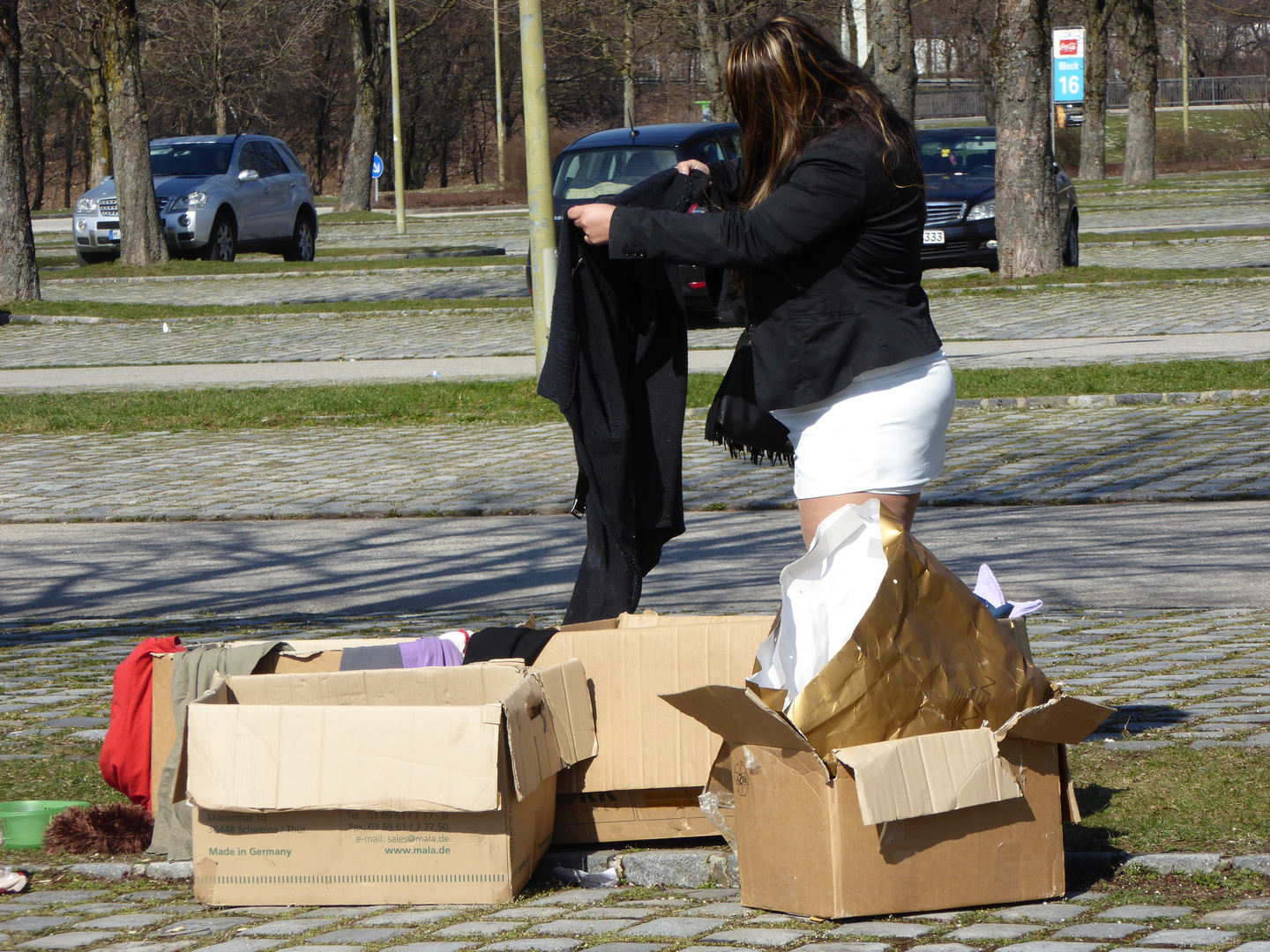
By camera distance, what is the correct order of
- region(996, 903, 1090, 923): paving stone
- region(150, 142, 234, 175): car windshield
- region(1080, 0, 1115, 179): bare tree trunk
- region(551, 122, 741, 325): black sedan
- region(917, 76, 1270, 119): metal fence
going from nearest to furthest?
region(996, 903, 1090, 923): paving stone, region(551, 122, 741, 325): black sedan, region(150, 142, 234, 175): car windshield, region(1080, 0, 1115, 179): bare tree trunk, region(917, 76, 1270, 119): metal fence

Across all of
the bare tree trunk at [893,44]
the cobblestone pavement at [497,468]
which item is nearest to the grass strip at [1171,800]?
the cobblestone pavement at [497,468]

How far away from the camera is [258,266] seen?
24344 millimetres

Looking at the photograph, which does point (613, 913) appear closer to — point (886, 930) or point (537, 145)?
point (886, 930)

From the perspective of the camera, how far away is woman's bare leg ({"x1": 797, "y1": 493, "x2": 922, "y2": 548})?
348cm

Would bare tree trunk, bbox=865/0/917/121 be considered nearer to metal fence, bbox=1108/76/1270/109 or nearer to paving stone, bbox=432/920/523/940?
paving stone, bbox=432/920/523/940

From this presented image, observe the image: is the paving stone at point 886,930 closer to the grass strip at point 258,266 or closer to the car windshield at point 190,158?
the grass strip at point 258,266

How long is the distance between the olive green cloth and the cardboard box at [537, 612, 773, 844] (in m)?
0.76

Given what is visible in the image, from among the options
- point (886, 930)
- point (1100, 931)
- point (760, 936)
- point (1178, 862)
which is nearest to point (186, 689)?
point (760, 936)

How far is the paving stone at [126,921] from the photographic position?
338 cm

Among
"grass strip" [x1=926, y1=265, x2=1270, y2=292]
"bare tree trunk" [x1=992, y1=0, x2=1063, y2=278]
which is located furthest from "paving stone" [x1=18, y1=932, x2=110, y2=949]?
"bare tree trunk" [x1=992, y1=0, x2=1063, y2=278]

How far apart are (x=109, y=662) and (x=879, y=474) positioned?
3289mm

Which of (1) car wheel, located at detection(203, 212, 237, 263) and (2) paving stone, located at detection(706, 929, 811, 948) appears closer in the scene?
(2) paving stone, located at detection(706, 929, 811, 948)

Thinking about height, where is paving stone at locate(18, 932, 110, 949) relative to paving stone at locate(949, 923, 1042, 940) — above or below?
above

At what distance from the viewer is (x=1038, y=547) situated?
7.19 m
